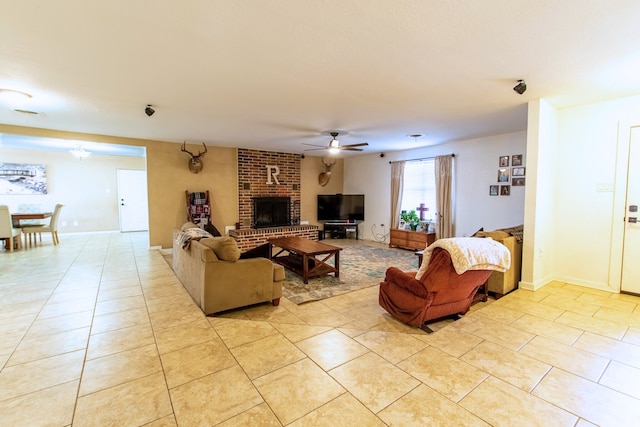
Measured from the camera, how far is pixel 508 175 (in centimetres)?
511

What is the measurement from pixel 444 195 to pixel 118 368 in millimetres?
5911

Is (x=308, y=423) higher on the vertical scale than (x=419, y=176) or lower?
lower

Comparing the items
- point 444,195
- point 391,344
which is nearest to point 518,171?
point 444,195

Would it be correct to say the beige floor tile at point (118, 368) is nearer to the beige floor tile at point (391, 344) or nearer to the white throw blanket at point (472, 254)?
the beige floor tile at point (391, 344)

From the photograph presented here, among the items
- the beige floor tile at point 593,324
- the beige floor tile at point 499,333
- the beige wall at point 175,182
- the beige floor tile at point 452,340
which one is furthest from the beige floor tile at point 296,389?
the beige wall at point 175,182

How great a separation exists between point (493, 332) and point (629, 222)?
7.98ft

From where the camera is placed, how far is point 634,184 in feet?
10.8

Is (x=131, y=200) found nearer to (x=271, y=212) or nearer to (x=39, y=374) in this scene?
(x=271, y=212)

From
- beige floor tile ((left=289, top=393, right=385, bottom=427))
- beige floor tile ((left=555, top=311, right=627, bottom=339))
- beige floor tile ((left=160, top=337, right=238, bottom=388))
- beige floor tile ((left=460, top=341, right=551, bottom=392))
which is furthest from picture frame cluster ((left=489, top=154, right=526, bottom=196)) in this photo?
beige floor tile ((left=160, top=337, right=238, bottom=388))

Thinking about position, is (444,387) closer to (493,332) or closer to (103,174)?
(493,332)

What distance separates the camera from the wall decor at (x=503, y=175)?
202 inches

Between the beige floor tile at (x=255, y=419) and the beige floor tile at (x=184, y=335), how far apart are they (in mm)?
979

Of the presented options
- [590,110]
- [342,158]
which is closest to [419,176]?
[342,158]

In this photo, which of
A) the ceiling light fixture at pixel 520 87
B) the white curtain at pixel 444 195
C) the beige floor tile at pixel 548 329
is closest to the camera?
the beige floor tile at pixel 548 329
